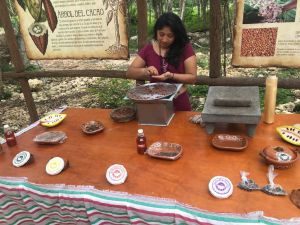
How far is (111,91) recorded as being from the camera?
5.75 metres

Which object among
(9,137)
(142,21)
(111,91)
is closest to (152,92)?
(9,137)

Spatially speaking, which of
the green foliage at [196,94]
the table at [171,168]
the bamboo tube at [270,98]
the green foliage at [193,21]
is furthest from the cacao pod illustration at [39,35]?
the green foliage at [193,21]

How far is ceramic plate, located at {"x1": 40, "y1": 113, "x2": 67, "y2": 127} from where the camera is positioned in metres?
2.32

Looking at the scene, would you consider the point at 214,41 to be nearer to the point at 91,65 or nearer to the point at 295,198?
the point at 295,198

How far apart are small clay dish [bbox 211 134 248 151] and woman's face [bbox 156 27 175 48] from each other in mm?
924

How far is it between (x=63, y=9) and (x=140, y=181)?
243 cm

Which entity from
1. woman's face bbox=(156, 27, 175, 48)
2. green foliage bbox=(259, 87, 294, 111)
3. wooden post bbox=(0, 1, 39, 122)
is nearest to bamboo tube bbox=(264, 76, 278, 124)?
woman's face bbox=(156, 27, 175, 48)

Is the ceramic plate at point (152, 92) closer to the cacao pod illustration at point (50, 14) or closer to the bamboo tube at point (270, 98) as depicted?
the bamboo tube at point (270, 98)

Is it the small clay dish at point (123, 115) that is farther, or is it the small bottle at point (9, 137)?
the small clay dish at point (123, 115)

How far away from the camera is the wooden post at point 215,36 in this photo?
2.72 meters

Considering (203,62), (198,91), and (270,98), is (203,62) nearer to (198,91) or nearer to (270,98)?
(198,91)

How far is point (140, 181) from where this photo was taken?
156cm

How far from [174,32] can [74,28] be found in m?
1.45

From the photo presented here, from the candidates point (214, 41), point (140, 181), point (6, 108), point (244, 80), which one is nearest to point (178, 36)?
point (214, 41)
